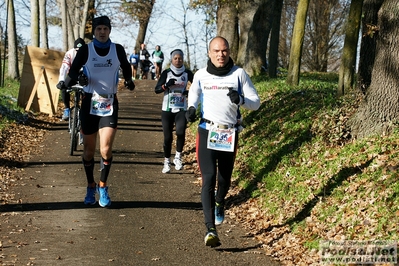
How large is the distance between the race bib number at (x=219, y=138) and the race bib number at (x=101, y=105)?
83.9 inches

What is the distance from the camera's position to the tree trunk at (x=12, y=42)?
2850 cm

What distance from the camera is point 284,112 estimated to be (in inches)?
597

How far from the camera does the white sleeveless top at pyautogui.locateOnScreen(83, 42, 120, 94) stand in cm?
994

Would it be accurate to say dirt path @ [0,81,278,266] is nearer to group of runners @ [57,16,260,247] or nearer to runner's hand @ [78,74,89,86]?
group of runners @ [57,16,260,247]

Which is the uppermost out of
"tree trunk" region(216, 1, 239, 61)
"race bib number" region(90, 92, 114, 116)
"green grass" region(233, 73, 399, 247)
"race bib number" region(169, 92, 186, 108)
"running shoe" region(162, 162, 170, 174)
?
"tree trunk" region(216, 1, 239, 61)

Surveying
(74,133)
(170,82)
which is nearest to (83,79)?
(170,82)

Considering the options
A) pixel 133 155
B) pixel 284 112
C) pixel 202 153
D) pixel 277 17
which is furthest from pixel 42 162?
pixel 277 17

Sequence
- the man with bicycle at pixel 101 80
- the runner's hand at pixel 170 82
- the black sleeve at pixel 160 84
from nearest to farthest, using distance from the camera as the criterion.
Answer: the man with bicycle at pixel 101 80 < the runner's hand at pixel 170 82 < the black sleeve at pixel 160 84

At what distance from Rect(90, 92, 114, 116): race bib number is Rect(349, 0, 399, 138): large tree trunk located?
3739 mm

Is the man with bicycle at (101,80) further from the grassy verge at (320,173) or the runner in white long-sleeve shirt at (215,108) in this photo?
the grassy verge at (320,173)

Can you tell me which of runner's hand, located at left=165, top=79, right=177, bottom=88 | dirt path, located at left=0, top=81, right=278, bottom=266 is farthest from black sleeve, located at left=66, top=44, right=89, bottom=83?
runner's hand, located at left=165, top=79, right=177, bottom=88

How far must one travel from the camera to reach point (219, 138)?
8.29 m

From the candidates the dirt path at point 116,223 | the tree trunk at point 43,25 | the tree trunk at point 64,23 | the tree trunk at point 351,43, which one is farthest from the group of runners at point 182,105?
the tree trunk at point 64,23

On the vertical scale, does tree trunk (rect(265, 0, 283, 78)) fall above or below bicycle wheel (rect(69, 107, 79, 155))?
above
